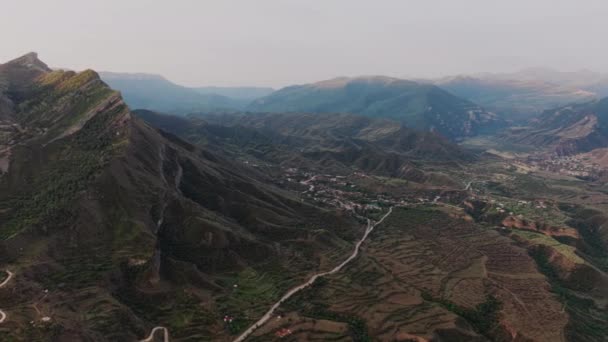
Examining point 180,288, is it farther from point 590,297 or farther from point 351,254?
point 590,297

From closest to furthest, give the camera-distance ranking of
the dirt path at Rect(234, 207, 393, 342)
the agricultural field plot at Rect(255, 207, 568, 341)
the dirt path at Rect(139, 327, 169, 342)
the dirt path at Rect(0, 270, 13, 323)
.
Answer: the dirt path at Rect(0, 270, 13, 323), the dirt path at Rect(139, 327, 169, 342), the dirt path at Rect(234, 207, 393, 342), the agricultural field plot at Rect(255, 207, 568, 341)

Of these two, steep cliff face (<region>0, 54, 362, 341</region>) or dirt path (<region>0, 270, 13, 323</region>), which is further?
steep cliff face (<region>0, 54, 362, 341</region>)

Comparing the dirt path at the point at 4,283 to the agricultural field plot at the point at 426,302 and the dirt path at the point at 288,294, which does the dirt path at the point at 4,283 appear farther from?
the agricultural field plot at the point at 426,302

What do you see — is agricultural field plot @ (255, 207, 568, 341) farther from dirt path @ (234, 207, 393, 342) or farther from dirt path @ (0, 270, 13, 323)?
dirt path @ (0, 270, 13, 323)

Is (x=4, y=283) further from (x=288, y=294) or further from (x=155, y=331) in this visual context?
(x=288, y=294)

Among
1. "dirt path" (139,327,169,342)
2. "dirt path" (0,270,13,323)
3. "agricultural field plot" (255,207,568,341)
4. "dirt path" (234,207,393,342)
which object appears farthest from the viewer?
"agricultural field plot" (255,207,568,341)

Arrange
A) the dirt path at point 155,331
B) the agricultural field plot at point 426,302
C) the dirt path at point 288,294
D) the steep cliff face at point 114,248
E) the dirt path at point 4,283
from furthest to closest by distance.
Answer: the agricultural field plot at point 426,302, the dirt path at point 288,294, the steep cliff face at point 114,248, the dirt path at point 155,331, the dirt path at point 4,283

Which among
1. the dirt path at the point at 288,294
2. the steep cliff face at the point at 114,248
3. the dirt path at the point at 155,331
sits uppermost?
the steep cliff face at the point at 114,248

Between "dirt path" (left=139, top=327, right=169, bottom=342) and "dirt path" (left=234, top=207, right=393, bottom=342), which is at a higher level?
"dirt path" (left=139, top=327, right=169, bottom=342)

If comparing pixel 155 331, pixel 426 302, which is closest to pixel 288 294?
pixel 155 331

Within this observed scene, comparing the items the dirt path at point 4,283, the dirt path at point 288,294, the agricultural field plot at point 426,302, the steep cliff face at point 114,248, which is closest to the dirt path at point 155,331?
the steep cliff face at point 114,248

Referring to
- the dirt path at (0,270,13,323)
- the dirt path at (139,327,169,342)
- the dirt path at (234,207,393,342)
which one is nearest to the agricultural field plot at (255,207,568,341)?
the dirt path at (234,207,393,342)
